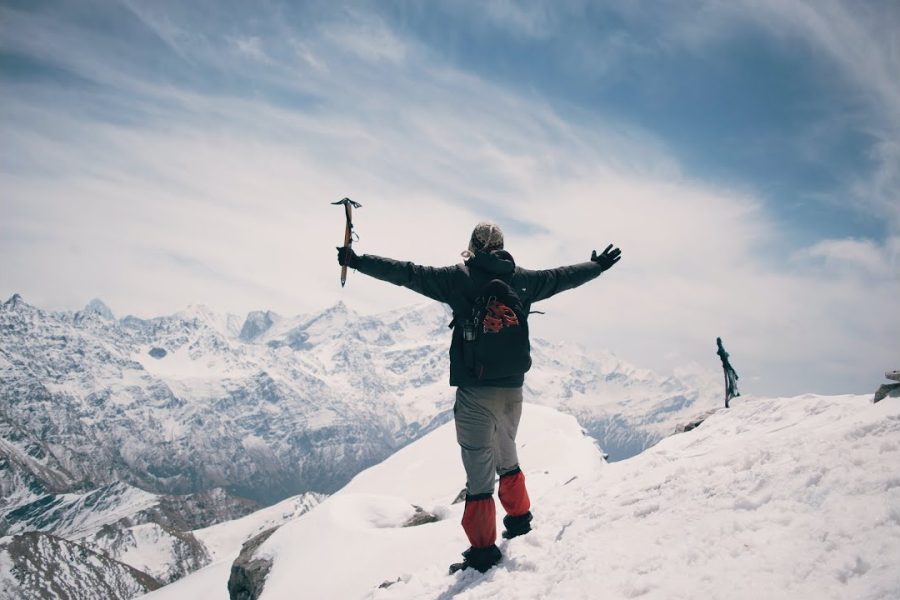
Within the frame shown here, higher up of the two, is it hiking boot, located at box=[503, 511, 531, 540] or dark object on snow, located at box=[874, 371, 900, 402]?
dark object on snow, located at box=[874, 371, 900, 402]

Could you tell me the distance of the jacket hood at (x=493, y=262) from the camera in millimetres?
6871

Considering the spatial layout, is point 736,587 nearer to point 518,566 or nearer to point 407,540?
point 518,566

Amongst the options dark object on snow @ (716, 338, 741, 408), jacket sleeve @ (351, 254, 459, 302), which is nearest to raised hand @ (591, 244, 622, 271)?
jacket sleeve @ (351, 254, 459, 302)

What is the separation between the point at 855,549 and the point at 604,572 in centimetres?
204

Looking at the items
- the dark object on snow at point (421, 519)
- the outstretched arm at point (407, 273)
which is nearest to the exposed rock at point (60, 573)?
the dark object on snow at point (421, 519)

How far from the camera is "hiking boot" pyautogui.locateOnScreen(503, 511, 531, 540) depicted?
283 inches

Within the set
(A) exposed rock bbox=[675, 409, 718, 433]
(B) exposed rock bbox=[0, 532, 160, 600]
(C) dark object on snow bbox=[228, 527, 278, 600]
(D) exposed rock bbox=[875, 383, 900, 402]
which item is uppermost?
(D) exposed rock bbox=[875, 383, 900, 402]

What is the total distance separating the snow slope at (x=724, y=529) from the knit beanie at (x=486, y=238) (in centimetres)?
370

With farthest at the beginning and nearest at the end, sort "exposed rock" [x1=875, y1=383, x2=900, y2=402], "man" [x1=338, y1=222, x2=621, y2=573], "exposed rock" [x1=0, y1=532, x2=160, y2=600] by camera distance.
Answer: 1. "exposed rock" [x1=0, y1=532, x2=160, y2=600]
2. "exposed rock" [x1=875, y1=383, x2=900, y2=402]
3. "man" [x1=338, y1=222, x2=621, y2=573]

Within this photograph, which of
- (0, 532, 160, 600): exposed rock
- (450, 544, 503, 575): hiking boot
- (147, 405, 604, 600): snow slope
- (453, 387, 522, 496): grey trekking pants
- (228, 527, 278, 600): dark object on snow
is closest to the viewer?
(450, 544, 503, 575): hiking boot

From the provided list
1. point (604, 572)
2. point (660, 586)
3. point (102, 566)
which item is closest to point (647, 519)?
point (604, 572)

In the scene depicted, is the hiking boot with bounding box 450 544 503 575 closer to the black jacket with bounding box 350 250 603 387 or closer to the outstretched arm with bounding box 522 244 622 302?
the black jacket with bounding box 350 250 603 387

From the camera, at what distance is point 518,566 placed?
614 cm

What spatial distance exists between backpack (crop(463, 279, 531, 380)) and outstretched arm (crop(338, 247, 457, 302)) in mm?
526
